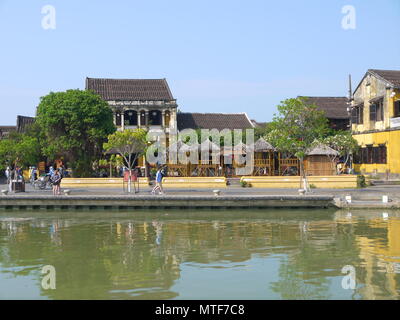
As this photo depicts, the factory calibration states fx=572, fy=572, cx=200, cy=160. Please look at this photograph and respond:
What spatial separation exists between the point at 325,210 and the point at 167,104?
97.2 ft

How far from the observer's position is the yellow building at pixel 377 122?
125ft

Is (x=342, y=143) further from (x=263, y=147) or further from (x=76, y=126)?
(x=76, y=126)

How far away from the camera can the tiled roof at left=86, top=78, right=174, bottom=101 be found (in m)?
52.3

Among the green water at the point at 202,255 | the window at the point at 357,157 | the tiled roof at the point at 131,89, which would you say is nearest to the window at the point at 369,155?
the window at the point at 357,157

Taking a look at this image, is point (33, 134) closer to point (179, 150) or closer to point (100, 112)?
point (100, 112)

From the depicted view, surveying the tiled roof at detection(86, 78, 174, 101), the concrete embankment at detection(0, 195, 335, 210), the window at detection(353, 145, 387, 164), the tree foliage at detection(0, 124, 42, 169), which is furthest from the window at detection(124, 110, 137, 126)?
the concrete embankment at detection(0, 195, 335, 210)

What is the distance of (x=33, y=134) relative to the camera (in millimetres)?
44844

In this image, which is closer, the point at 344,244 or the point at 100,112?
the point at 344,244

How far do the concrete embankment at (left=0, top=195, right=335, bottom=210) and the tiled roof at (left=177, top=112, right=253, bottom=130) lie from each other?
28.0 meters

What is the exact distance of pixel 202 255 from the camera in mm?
15172

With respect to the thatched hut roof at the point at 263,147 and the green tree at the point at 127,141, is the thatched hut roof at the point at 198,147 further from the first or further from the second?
the green tree at the point at 127,141

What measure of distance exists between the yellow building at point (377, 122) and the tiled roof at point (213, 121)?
12.2m

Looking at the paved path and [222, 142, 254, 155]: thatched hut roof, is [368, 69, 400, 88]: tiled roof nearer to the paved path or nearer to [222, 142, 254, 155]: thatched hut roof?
the paved path
